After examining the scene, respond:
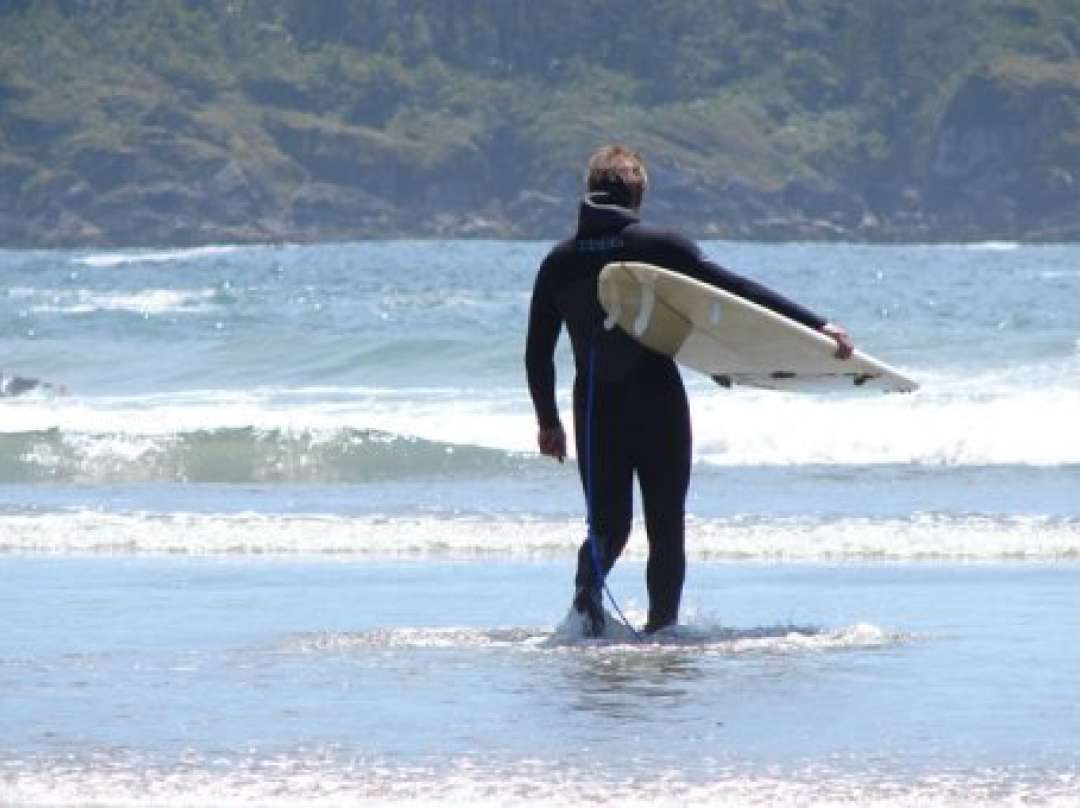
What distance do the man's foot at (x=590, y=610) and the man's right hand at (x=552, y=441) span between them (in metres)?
0.41

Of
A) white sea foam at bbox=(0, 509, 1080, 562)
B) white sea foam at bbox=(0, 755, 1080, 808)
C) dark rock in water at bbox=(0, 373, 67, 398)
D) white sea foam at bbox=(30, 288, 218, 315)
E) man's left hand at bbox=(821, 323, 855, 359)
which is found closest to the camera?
white sea foam at bbox=(0, 755, 1080, 808)

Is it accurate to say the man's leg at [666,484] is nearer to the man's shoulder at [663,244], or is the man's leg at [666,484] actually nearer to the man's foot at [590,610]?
the man's foot at [590,610]

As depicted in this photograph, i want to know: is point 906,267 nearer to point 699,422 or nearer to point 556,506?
point 699,422

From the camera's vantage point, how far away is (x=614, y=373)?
8375mm

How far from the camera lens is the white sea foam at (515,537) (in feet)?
38.2


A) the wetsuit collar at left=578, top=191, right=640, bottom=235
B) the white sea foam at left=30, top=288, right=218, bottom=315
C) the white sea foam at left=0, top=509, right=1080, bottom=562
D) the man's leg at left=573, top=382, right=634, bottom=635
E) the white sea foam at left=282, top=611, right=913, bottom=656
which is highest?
the wetsuit collar at left=578, top=191, right=640, bottom=235

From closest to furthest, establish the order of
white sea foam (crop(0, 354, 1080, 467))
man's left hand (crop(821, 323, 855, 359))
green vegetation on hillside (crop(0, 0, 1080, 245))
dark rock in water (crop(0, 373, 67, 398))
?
man's left hand (crop(821, 323, 855, 359)) → white sea foam (crop(0, 354, 1080, 467)) → dark rock in water (crop(0, 373, 67, 398)) → green vegetation on hillside (crop(0, 0, 1080, 245))

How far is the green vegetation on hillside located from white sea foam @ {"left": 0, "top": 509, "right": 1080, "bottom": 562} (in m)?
102

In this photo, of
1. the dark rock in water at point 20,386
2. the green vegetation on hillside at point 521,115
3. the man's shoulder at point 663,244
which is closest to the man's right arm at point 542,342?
the man's shoulder at point 663,244

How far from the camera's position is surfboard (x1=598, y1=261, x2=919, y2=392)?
27.0ft

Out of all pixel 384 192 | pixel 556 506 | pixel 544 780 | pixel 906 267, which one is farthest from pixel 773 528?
pixel 384 192

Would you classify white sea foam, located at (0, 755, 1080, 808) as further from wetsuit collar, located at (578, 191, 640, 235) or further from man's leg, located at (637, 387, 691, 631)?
wetsuit collar, located at (578, 191, 640, 235)

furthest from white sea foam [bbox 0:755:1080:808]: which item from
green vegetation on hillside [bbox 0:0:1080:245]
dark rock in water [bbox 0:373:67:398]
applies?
green vegetation on hillside [bbox 0:0:1080:245]

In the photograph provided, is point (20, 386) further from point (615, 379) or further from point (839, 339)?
point (839, 339)
